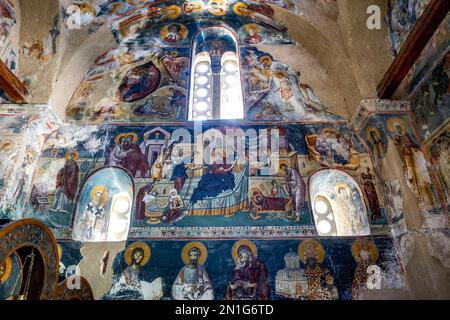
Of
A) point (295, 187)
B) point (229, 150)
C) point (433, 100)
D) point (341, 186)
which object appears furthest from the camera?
point (229, 150)

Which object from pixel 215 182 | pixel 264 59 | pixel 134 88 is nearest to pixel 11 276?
pixel 215 182

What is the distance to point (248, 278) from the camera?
6523 millimetres

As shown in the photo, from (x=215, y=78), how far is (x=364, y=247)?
587cm

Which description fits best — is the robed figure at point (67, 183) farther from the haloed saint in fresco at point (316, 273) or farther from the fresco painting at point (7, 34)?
the haloed saint in fresco at point (316, 273)

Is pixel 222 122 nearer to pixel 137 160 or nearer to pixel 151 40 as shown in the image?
pixel 137 160

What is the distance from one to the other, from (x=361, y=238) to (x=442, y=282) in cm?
157

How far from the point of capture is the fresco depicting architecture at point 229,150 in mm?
6461

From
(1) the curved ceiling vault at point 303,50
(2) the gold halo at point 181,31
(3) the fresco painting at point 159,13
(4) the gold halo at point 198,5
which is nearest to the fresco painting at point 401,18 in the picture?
(1) the curved ceiling vault at point 303,50

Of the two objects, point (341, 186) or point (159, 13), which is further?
point (159, 13)

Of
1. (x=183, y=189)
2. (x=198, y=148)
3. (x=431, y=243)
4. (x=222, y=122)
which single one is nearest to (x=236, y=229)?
(x=183, y=189)

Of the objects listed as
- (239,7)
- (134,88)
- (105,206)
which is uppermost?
(239,7)

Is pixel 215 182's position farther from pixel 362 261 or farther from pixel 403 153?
pixel 403 153

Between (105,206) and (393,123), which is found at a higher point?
(393,123)

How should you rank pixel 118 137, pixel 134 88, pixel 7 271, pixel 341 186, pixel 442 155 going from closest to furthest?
pixel 7 271
pixel 442 155
pixel 341 186
pixel 118 137
pixel 134 88
